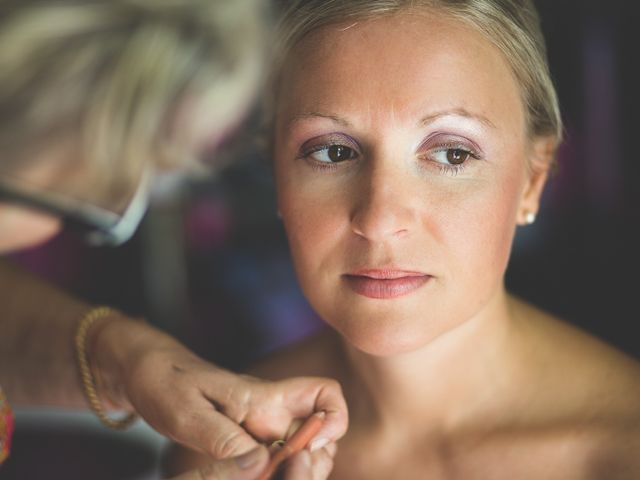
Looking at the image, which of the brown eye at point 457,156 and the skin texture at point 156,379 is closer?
the skin texture at point 156,379

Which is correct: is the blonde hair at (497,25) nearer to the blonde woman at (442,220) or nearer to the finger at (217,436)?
the blonde woman at (442,220)

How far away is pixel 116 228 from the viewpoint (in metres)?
1.12

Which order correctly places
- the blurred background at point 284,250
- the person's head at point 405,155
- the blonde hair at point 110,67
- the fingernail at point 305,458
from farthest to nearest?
the blurred background at point 284,250 < the person's head at point 405,155 < the fingernail at point 305,458 < the blonde hair at point 110,67

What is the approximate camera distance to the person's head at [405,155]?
1.09m

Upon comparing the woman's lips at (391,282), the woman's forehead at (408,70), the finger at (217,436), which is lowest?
the finger at (217,436)

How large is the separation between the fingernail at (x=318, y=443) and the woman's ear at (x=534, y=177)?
48cm

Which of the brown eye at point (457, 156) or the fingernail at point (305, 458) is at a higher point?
the brown eye at point (457, 156)

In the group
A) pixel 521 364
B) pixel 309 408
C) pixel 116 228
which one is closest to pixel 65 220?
pixel 116 228

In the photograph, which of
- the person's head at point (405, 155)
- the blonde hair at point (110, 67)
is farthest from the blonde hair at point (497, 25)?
the blonde hair at point (110, 67)

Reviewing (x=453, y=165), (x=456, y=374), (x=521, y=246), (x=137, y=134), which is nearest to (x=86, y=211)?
(x=137, y=134)

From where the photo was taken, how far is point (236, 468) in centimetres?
93

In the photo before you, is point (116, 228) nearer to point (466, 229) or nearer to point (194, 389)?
point (194, 389)

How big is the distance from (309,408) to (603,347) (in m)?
0.52

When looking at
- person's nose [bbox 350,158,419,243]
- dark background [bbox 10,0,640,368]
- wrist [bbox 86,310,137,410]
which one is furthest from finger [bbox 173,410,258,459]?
dark background [bbox 10,0,640,368]
